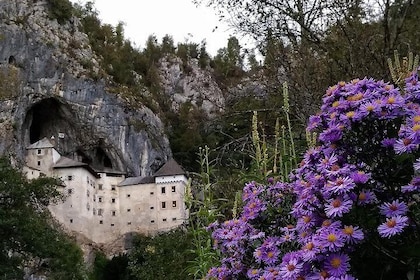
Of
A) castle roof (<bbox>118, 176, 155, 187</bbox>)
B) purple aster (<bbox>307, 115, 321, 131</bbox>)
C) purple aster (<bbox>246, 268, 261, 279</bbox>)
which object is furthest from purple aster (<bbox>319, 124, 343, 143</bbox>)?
castle roof (<bbox>118, 176, 155, 187</bbox>)

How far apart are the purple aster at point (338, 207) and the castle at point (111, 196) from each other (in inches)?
1482

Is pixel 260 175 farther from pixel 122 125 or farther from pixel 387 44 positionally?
pixel 122 125

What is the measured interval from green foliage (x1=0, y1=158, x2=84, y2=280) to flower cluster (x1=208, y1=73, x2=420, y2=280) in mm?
15557

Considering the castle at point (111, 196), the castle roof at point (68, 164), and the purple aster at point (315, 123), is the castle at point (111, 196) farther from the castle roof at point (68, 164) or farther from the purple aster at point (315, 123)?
the purple aster at point (315, 123)

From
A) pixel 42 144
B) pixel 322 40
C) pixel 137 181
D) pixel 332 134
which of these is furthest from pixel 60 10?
pixel 332 134

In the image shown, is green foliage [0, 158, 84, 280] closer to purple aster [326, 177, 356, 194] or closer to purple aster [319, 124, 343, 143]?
purple aster [319, 124, 343, 143]

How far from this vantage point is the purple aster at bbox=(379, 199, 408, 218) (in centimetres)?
156

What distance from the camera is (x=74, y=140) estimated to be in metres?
41.4

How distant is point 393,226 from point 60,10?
44907mm

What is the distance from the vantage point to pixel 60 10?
43.7m

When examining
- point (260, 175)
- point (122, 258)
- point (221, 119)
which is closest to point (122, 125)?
point (122, 258)

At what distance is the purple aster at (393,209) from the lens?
1.56 metres

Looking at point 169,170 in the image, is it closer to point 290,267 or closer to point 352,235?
point 290,267

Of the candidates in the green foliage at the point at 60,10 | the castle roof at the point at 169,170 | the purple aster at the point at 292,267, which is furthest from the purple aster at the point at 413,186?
the green foliage at the point at 60,10
